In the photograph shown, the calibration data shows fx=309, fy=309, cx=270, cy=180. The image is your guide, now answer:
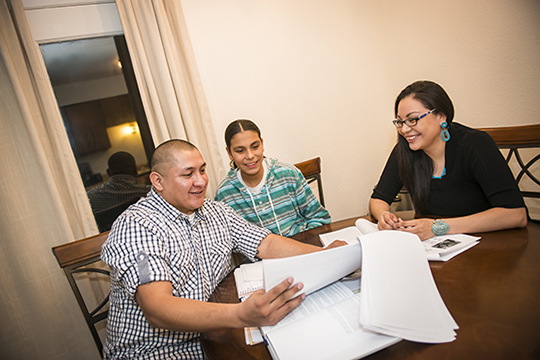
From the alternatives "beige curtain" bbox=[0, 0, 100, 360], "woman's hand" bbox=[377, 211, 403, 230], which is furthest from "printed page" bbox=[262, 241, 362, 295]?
"beige curtain" bbox=[0, 0, 100, 360]

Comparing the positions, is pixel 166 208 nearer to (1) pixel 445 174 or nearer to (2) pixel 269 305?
(2) pixel 269 305

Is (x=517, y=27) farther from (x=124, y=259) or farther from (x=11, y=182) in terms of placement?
(x=11, y=182)

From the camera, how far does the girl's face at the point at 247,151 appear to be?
6.25 ft

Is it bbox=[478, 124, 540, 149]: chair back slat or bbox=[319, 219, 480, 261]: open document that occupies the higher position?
bbox=[478, 124, 540, 149]: chair back slat

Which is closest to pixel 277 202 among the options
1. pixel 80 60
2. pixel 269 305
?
pixel 269 305

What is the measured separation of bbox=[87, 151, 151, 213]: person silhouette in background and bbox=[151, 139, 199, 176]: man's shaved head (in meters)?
1.06

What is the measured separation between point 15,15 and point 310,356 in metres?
2.44

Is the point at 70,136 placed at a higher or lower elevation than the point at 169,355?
higher

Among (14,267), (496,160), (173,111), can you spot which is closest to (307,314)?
(496,160)

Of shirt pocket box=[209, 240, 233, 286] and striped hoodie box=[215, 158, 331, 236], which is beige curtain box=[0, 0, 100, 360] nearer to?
striped hoodie box=[215, 158, 331, 236]

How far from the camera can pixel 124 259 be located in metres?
1.13

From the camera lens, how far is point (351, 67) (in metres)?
3.00

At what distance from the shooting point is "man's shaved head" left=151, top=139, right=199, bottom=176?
1.37 m

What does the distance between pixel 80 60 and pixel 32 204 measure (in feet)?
3.41
